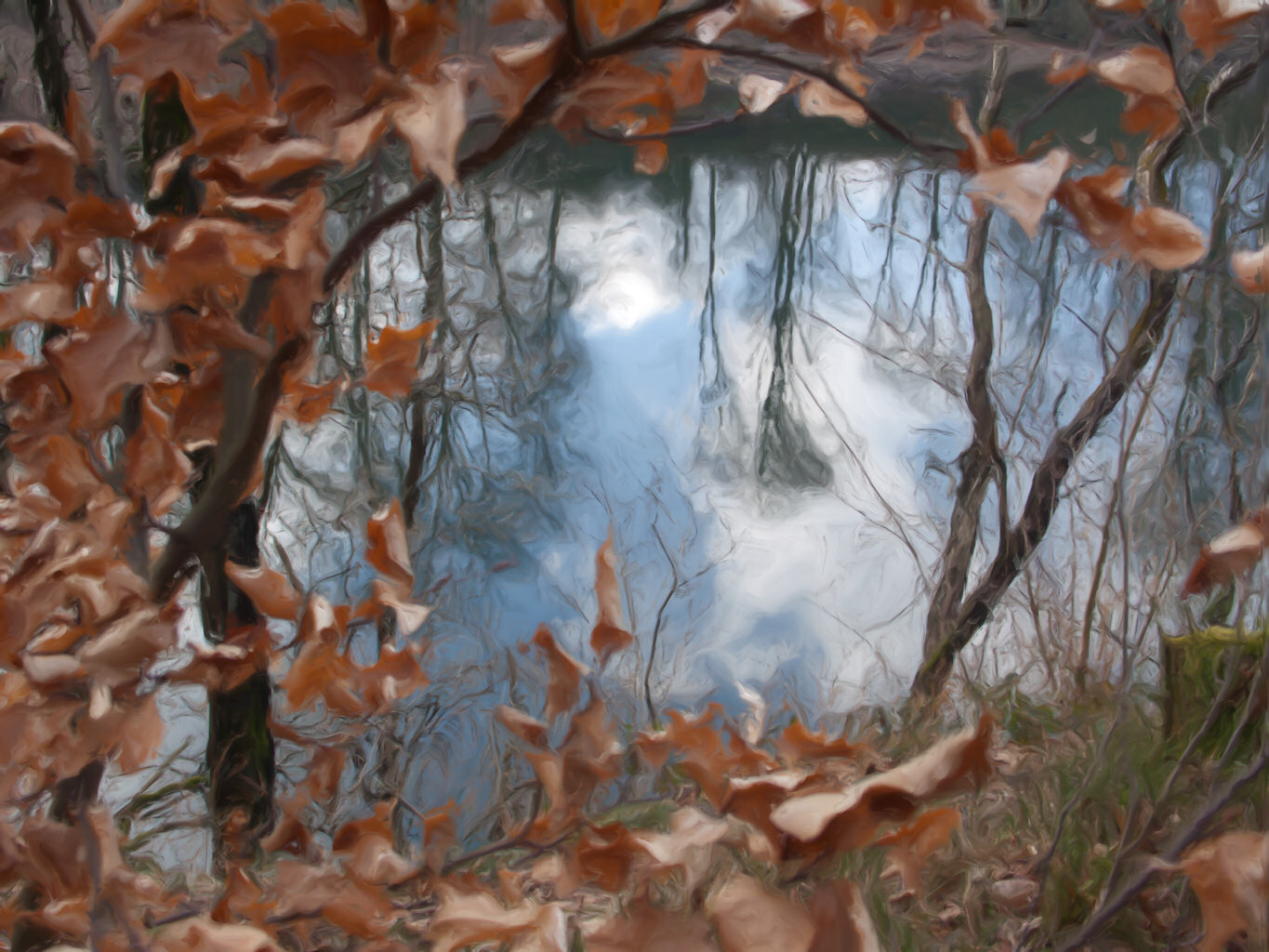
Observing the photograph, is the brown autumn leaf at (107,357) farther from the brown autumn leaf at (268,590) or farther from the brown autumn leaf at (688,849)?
the brown autumn leaf at (688,849)

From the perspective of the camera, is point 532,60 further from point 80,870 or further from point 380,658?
point 80,870

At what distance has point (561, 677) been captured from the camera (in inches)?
27.5

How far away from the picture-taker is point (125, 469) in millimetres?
705

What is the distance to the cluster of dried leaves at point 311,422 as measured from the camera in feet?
1.91

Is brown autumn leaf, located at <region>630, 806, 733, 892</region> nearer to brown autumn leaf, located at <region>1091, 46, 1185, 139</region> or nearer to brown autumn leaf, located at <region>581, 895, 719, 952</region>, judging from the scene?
brown autumn leaf, located at <region>581, 895, 719, 952</region>

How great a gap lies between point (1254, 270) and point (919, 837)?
0.55 m

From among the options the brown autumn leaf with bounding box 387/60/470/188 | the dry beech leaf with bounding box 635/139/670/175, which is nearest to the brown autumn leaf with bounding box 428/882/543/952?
the brown autumn leaf with bounding box 387/60/470/188

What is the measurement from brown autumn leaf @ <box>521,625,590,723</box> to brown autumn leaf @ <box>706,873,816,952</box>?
0.21 meters

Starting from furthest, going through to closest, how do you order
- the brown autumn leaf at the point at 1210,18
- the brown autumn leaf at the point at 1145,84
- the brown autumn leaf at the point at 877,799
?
the brown autumn leaf at the point at 1210,18
the brown autumn leaf at the point at 1145,84
the brown autumn leaf at the point at 877,799

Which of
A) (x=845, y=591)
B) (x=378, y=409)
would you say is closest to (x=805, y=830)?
(x=845, y=591)

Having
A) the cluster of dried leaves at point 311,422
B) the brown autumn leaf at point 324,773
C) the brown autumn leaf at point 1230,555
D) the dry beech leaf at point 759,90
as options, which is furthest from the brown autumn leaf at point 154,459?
the brown autumn leaf at point 1230,555

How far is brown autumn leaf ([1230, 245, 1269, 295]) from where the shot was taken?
28.2 inches

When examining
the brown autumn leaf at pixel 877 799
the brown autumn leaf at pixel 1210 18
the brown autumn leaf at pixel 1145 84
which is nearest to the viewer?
the brown autumn leaf at pixel 877 799

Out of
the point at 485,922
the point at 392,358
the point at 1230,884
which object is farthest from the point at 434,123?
the point at 1230,884
